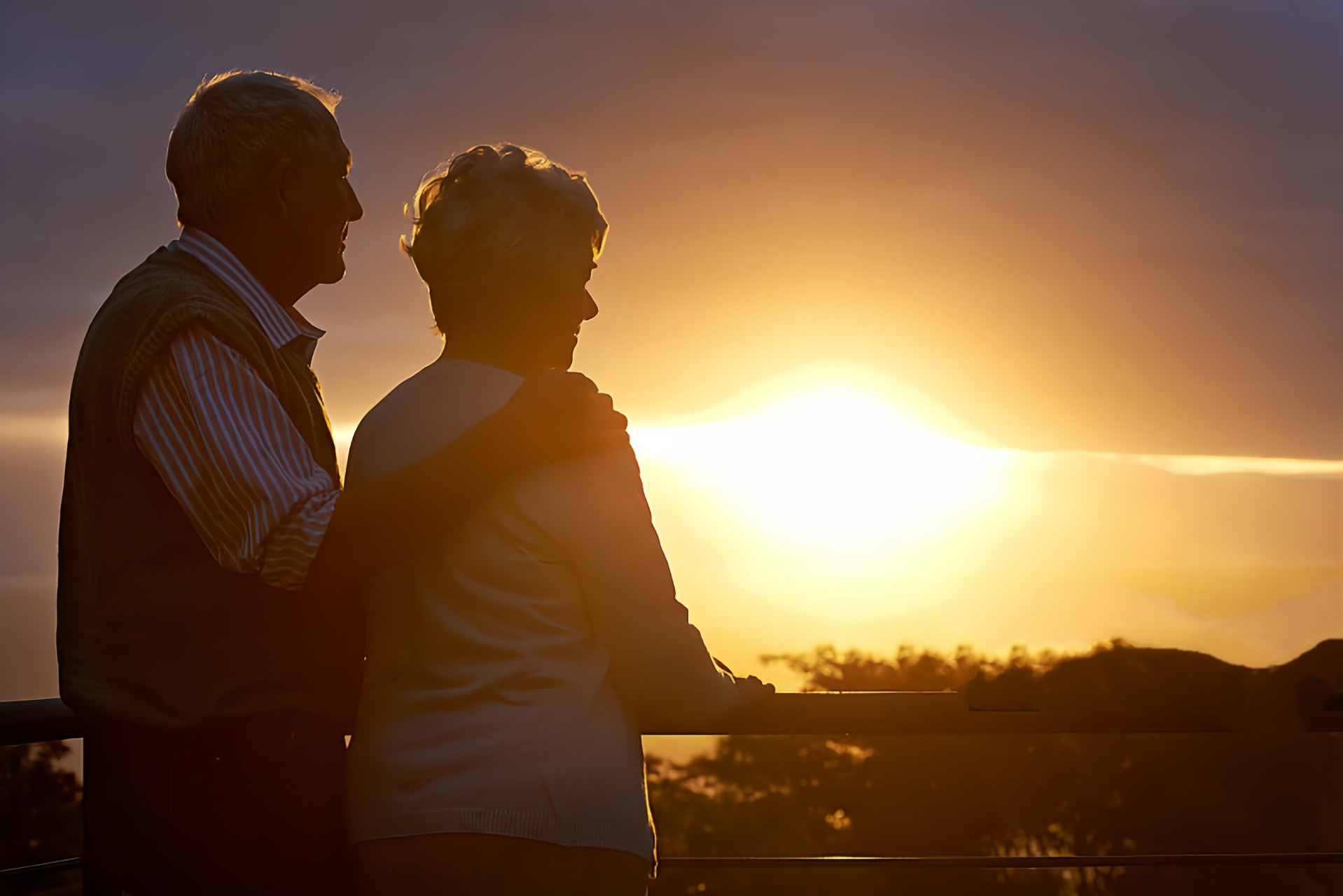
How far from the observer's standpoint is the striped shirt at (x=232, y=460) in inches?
53.7

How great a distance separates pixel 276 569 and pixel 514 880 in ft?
1.54

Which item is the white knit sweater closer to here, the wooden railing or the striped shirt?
the striped shirt

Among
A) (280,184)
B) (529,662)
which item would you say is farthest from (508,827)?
(280,184)

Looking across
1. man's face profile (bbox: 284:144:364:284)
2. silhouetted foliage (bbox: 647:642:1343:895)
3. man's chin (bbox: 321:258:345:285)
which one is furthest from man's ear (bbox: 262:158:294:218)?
silhouetted foliage (bbox: 647:642:1343:895)

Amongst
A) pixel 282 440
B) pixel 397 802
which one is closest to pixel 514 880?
pixel 397 802

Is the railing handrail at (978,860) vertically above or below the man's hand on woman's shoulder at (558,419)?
below

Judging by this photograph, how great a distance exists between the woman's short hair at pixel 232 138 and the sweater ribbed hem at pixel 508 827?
91cm

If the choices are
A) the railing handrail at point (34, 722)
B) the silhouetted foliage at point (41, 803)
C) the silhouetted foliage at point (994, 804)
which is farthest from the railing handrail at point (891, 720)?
the silhouetted foliage at point (41, 803)

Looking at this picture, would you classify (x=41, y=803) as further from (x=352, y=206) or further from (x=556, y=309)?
(x=556, y=309)

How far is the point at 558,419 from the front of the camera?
1.33 metres

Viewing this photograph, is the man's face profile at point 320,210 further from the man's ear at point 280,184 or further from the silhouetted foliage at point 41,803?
the silhouetted foliage at point 41,803

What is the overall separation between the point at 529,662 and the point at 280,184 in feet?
2.74

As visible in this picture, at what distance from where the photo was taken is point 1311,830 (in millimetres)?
42312

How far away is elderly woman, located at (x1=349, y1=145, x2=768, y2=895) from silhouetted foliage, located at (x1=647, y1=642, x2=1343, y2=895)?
3717cm
